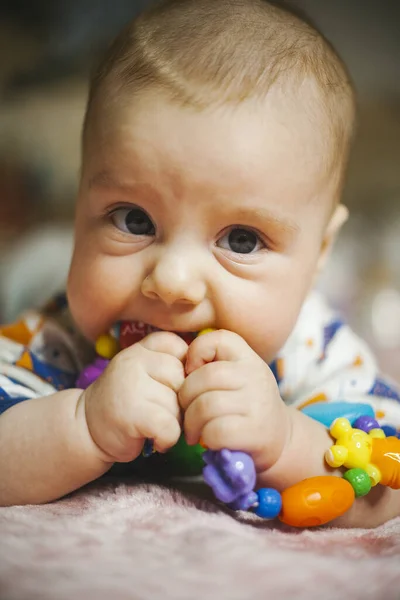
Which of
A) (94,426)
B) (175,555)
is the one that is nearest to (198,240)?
(94,426)

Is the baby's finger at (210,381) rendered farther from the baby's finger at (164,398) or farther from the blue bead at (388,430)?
the blue bead at (388,430)

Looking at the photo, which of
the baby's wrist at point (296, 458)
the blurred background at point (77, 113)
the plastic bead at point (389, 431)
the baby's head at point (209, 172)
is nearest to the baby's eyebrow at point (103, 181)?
the baby's head at point (209, 172)

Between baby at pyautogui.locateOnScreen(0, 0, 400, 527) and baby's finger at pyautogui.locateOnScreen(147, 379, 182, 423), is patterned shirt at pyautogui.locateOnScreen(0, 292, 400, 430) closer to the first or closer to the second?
baby at pyautogui.locateOnScreen(0, 0, 400, 527)

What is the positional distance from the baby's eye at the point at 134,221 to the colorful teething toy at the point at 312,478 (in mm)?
113

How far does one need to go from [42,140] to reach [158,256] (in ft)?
4.38

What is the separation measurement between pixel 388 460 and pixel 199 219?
0.34 metres

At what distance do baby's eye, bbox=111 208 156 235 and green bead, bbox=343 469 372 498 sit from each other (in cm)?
35

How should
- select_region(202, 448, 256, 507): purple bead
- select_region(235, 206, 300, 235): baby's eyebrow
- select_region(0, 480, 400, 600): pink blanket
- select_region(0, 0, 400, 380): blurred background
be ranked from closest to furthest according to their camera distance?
select_region(0, 480, 400, 600): pink blanket
select_region(202, 448, 256, 507): purple bead
select_region(235, 206, 300, 235): baby's eyebrow
select_region(0, 0, 400, 380): blurred background

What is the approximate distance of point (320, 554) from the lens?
0.61m

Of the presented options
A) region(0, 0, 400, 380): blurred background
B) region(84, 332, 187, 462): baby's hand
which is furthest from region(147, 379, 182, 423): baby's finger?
region(0, 0, 400, 380): blurred background

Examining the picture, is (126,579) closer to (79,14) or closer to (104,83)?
(104,83)

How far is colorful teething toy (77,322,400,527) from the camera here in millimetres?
664

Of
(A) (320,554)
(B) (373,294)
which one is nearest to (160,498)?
(A) (320,554)

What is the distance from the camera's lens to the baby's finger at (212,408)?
2.20 feet
